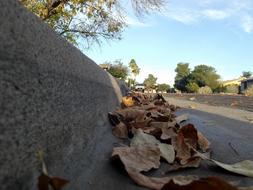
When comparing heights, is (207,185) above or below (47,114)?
below

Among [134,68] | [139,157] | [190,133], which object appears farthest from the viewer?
[134,68]

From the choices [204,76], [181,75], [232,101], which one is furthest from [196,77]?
[232,101]

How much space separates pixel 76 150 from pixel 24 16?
67cm

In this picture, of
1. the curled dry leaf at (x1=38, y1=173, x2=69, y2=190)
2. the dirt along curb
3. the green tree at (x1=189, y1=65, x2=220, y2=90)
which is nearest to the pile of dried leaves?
the curled dry leaf at (x1=38, y1=173, x2=69, y2=190)

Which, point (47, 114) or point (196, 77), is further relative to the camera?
point (196, 77)

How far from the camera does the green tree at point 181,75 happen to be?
90875 millimetres

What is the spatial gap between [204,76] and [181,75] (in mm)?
15006

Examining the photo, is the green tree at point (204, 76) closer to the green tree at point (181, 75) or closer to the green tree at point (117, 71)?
the green tree at point (181, 75)

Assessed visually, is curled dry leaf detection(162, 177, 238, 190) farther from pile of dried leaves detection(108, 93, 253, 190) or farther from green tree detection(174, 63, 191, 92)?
green tree detection(174, 63, 191, 92)

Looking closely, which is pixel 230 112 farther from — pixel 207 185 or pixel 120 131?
pixel 207 185

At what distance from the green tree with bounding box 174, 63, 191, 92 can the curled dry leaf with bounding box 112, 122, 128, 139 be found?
87054 mm

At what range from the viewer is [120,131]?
2199 millimetres

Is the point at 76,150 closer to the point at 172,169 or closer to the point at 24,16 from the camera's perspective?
the point at 172,169

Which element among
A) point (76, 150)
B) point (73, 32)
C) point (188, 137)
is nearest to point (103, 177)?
point (76, 150)
